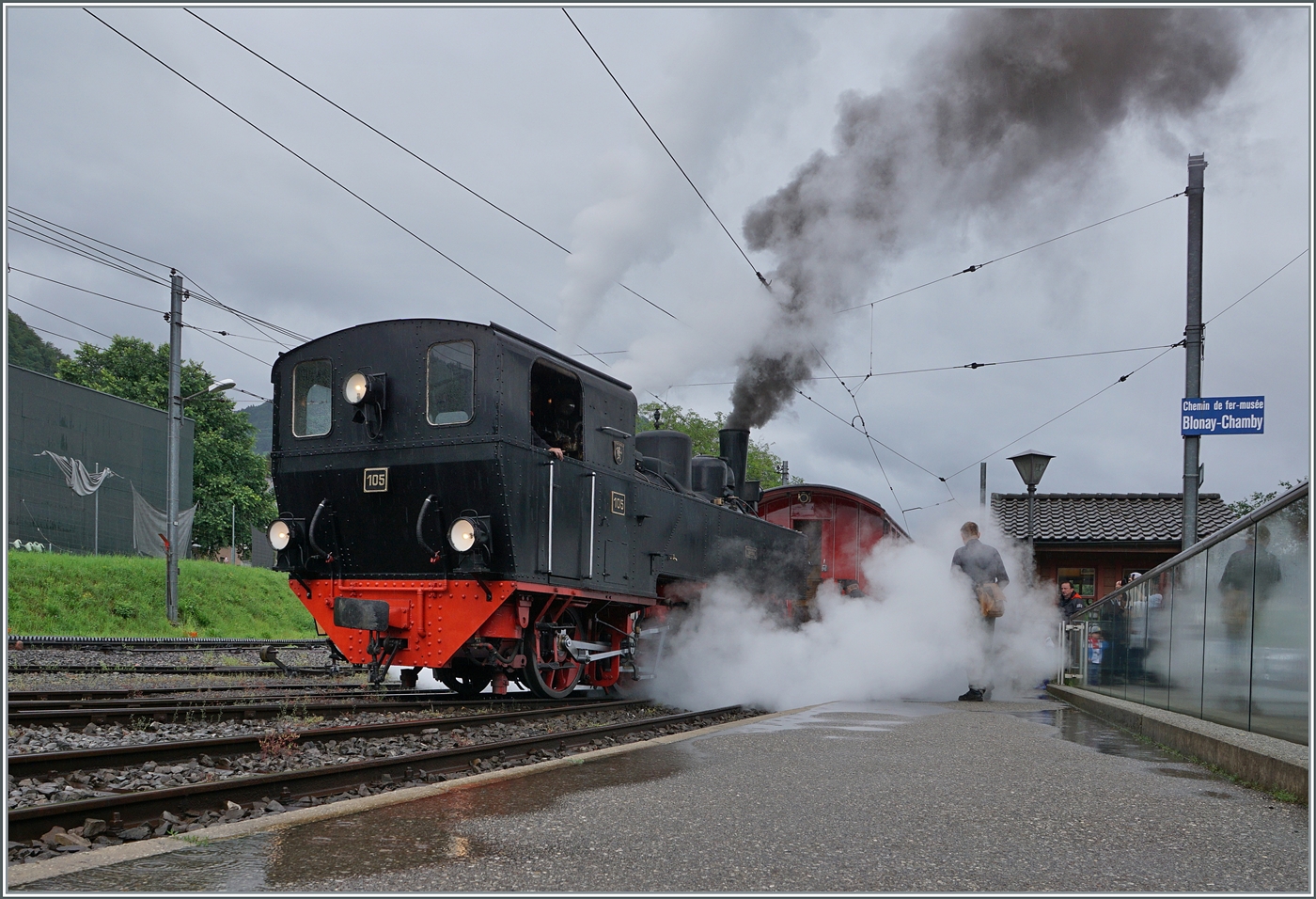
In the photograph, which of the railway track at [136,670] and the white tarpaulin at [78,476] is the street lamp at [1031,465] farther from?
the white tarpaulin at [78,476]

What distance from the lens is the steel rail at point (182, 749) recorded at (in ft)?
16.4

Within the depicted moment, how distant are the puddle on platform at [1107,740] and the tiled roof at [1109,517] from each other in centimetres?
971

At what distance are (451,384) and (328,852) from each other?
5.30 m

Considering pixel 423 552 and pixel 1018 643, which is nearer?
pixel 423 552

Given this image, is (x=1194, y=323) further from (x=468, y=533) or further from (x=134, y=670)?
(x=134, y=670)

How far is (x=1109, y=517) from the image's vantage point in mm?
20969

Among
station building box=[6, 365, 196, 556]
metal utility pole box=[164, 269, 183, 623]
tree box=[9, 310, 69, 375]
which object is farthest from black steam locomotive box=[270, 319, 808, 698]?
tree box=[9, 310, 69, 375]

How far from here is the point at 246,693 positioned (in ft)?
29.3

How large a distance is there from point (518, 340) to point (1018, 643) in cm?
809

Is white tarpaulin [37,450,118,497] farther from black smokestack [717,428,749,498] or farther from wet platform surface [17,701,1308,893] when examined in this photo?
wet platform surface [17,701,1308,893]

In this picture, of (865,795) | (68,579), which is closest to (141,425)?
(68,579)

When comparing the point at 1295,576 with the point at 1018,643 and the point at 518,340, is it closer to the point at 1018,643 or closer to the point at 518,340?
the point at 518,340

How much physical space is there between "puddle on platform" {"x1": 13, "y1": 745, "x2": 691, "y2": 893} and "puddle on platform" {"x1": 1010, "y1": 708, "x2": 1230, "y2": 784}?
353 cm

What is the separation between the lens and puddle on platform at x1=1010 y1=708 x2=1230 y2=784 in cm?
570
